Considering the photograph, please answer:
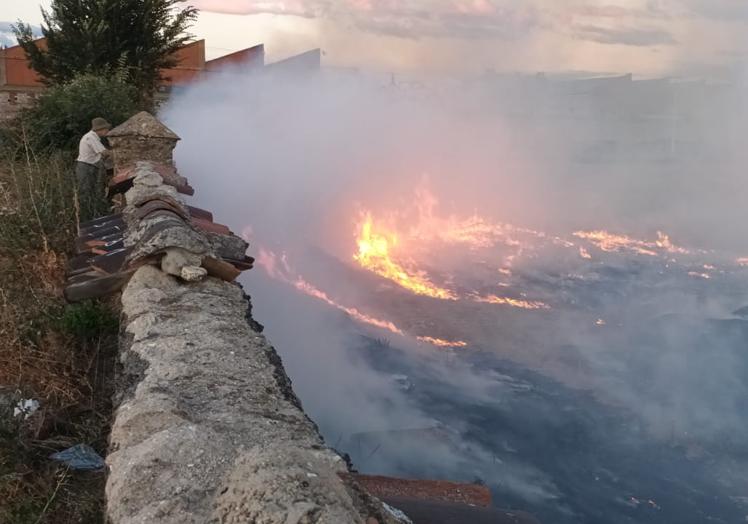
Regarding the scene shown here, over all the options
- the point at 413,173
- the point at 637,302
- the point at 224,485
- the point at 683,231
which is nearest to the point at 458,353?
the point at 413,173

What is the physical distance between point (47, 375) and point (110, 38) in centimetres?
1118

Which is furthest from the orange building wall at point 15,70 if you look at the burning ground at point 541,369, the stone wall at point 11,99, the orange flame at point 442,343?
the orange flame at point 442,343

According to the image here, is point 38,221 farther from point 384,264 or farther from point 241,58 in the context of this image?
point 241,58

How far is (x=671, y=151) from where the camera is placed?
29703 mm

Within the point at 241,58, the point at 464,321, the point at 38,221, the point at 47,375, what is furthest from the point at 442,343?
the point at 241,58

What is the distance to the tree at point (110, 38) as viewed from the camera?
12000mm

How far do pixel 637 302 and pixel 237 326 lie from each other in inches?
665

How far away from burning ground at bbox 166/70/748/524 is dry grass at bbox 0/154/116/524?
14.3 feet

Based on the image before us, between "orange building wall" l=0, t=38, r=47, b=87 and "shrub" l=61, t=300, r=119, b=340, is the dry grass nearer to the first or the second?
"shrub" l=61, t=300, r=119, b=340

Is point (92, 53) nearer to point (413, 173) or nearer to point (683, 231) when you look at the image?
point (413, 173)

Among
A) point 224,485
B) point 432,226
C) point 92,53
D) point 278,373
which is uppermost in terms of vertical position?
point 92,53

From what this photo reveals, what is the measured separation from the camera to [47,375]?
9.31 feet

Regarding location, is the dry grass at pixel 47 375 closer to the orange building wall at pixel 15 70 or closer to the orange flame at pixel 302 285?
the orange flame at pixel 302 285

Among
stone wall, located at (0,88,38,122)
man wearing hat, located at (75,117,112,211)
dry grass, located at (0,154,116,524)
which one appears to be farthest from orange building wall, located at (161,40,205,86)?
dry grass, located at (0,154,116,524)
